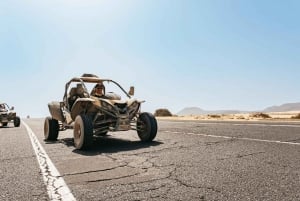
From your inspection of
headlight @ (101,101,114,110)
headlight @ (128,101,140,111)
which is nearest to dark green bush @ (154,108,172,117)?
headlight @ (128,101,140,111)

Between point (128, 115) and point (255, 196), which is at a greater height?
point (128, 115)

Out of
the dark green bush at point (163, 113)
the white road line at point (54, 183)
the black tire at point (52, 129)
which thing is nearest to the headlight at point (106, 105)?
the white road line at point (54, 183)

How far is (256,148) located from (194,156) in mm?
1583

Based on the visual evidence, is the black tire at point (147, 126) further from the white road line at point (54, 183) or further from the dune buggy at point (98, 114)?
the white road line at point (54, 183)

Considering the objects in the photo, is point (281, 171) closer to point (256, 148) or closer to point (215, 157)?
point (215, 157)

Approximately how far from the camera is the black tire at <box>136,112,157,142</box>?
9484 mm

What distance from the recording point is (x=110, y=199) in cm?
374

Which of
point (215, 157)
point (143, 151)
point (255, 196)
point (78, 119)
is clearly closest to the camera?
point (255, 196)

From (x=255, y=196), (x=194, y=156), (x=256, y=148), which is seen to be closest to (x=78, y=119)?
(x=194, y=156)

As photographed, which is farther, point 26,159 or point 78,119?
point 78,119

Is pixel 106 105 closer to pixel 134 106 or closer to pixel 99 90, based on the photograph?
pixel 134 106

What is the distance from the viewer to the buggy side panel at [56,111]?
11062 millimetres

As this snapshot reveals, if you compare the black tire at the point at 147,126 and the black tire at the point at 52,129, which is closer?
the black tire at the point at 147,126

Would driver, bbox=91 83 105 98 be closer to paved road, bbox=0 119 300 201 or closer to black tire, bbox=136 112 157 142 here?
black tire, bbox=136 112 157 142
